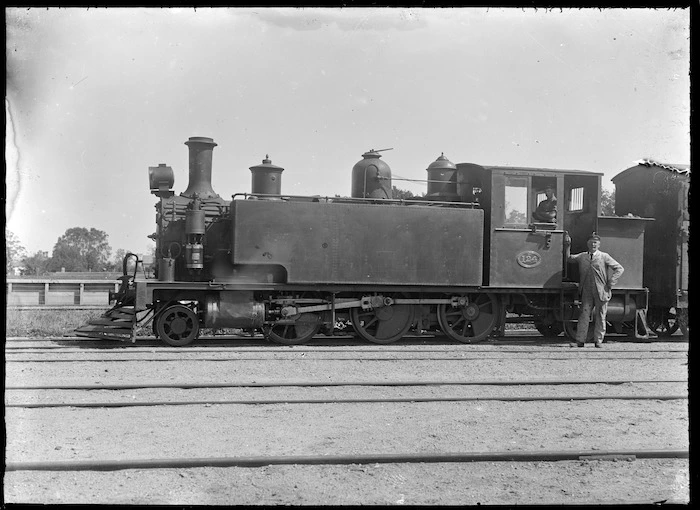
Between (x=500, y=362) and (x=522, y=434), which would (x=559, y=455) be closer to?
(x=522, y=434)

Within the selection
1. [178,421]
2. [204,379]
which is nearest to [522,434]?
[178,421]

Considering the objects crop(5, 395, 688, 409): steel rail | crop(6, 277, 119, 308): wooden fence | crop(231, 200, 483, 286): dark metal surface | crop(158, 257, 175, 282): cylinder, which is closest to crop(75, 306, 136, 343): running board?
crop(158, 257, 175, 282): cylinder

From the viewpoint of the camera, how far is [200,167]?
10805 millimetres

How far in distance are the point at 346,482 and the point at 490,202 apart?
7.57m

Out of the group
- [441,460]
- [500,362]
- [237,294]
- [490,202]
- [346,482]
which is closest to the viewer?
[346,482]

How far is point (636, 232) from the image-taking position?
38.3 feet

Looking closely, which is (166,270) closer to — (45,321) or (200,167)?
(200,167)

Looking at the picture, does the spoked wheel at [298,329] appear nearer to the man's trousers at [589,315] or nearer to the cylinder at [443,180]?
the cylinder at [443,180]

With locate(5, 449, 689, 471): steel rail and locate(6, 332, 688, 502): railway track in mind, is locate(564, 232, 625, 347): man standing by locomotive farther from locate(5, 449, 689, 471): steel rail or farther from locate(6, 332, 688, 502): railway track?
locate(5, 449, 689, 471): steel rail

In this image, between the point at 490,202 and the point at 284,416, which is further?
the point at 490,202

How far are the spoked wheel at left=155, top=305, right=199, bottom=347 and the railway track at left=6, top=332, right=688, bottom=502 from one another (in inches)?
36.5

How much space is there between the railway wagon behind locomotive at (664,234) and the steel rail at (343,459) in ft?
26.0

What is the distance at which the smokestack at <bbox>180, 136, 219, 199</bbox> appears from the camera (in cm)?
1060

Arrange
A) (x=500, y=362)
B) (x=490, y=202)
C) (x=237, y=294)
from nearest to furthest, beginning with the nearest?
1. (x=500, y=362)
2. (x=237, y=294)
3. (x=490, y=202)
